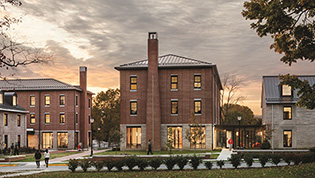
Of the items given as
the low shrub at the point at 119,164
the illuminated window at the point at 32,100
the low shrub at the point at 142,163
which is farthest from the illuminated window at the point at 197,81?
the illuminated window at the point at 32,100

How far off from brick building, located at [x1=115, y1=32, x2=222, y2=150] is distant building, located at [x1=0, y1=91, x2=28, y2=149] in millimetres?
16284

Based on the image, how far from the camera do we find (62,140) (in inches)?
2306

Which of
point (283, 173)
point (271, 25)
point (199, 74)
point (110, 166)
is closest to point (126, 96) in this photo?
point (199, 74)

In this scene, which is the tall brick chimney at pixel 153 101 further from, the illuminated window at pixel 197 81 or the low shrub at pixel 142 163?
the low shrub at pixel 142 163

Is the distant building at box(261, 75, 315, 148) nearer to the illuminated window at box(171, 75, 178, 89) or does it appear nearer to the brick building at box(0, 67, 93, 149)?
the illuminated window at box(171, 75, 178, 89)

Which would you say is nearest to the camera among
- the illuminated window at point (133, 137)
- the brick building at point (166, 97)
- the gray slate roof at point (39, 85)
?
the brick building at point (166, 97)

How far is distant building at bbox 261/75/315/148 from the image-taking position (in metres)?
42.1

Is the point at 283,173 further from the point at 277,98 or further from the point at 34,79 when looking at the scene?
the point at 34,79

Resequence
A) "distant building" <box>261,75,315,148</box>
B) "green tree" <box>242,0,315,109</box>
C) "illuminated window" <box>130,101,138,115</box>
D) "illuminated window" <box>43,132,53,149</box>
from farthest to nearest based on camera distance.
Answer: "illuminated window" <box>43,132,53,149</box> → "illuminated window" <box>130,101,138,115</box> → "distant building" <box>261,75,315,148</box> → "green tree" <box>242,0,315,109</box>

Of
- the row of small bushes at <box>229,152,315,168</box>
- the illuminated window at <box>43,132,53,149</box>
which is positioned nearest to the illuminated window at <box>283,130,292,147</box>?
the row of small bushes at <box>229,152,315,168</box>

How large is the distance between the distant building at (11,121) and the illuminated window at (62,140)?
6.44m

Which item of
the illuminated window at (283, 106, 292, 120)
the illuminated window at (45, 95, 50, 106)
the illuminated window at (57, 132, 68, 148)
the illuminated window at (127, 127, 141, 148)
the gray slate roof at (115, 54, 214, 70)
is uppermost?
the gray slate roof at (115, 54, 214, 70)

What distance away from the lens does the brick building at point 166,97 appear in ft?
142

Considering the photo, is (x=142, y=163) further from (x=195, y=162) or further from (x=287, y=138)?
(x=287, y=138)
